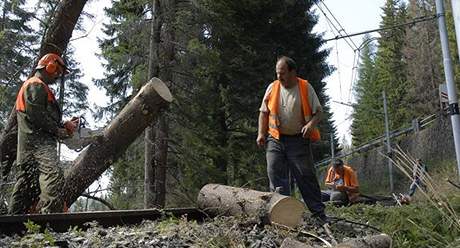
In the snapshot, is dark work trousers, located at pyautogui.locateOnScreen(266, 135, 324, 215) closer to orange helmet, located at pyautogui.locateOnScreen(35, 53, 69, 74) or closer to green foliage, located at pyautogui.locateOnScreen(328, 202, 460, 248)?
green foliage, located at pyautogui.locateOnScreen(328, 202, 460, 248)

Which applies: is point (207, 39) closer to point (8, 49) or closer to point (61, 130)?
point (8, 49)

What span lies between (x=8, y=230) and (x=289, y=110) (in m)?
3.25

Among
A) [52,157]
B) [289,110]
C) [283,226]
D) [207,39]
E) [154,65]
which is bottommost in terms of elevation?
[283,226]

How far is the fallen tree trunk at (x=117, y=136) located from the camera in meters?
7.34

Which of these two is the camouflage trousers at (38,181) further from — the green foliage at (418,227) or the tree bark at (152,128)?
the tree bark at (152,128)

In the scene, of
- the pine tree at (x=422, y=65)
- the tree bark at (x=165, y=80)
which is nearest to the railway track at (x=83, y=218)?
the tree bark at (x=165, y=80)

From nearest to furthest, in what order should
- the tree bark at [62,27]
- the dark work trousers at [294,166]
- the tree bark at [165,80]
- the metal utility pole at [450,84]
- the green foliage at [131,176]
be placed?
the dark work trousers at [294,166], the tree bark at [62,27], the metal utility pole at [450,84], the tree bark at [165,80], the green foliage at [131,176]

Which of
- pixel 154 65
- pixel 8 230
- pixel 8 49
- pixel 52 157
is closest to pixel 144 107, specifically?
pixel 52 157

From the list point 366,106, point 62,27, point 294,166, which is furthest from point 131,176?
point 366,106

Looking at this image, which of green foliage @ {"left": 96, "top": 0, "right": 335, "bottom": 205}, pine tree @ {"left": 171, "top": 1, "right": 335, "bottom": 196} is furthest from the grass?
pine tree @ {"left": 171, "top": 1, "right": 335, "bottom": 196}

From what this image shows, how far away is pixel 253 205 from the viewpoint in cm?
537

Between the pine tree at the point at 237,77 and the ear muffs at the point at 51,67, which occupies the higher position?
the pine tree at the point at 237,77

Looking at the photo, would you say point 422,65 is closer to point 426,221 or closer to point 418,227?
point 426,221

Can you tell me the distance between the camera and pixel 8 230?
16.8 feet
